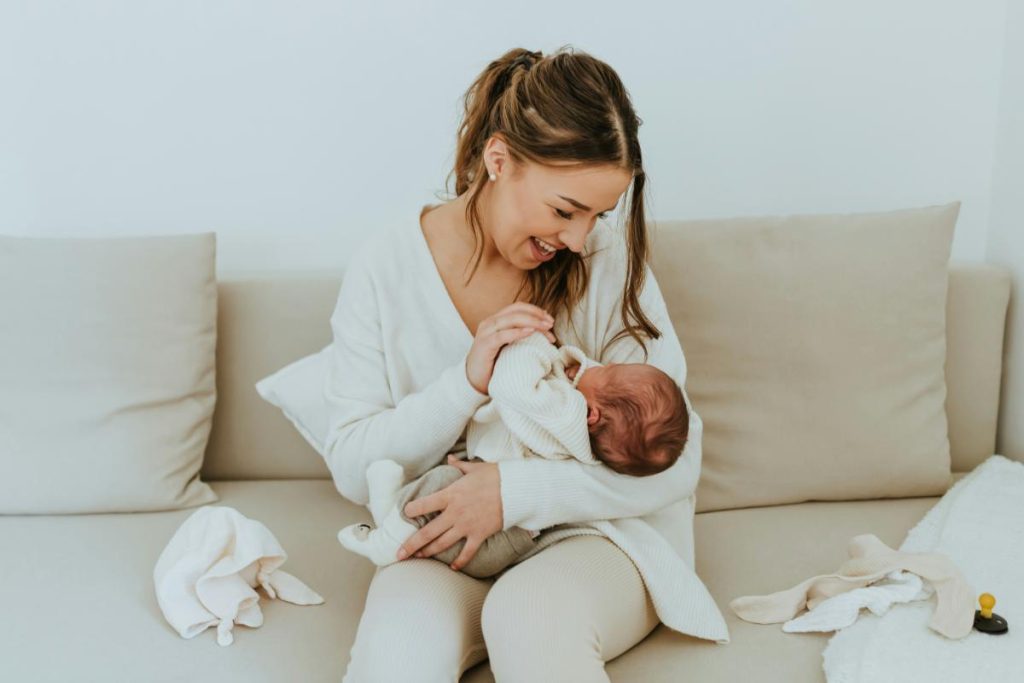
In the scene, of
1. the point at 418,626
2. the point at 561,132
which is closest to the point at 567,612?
the point at 418,626

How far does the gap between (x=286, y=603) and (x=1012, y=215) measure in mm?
1609

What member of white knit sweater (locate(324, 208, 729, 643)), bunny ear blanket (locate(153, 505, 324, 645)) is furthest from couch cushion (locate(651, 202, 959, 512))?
bunny ear blanket (locate(153, 505, 324, 645))

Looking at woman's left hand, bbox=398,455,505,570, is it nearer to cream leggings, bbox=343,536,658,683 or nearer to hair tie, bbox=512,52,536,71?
cream leggings, bbox=343,536,658,683

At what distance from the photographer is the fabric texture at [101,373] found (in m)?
1.93

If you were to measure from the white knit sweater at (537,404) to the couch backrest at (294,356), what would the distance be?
0.64 metres

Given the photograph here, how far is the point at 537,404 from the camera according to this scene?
142 cm

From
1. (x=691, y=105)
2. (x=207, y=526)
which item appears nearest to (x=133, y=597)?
(x=207, y=526)

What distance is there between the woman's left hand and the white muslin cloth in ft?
1.64

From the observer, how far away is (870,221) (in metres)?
1.92

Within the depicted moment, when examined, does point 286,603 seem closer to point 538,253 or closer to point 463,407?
point 463,407

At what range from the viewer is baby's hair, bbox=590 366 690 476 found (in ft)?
4.66

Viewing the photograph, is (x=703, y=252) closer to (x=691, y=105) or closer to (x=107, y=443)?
(x=691, y=105)

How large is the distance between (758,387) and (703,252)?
27cm

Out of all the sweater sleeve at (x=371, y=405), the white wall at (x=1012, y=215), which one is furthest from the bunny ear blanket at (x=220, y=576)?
the white wall at (x=1012, y=215)
